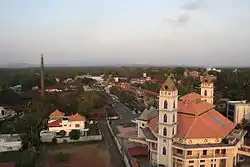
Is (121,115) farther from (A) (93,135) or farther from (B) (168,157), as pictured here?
(B) (168,157)

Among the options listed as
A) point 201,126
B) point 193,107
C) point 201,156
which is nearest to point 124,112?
point 193,107

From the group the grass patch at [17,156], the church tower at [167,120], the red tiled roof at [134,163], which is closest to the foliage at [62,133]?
the grass patch at [17,156]

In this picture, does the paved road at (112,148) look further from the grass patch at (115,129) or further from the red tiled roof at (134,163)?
the red tiled roof at (134,163)

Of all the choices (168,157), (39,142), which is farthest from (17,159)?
(168,157)

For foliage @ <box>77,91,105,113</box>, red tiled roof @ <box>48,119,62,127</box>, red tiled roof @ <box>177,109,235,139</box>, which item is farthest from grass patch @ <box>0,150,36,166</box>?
foliage @ <box>77,91,105,113</box>

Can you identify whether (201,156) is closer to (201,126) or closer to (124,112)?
(201,126)

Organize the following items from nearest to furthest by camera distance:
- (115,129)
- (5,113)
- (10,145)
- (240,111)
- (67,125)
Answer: (10,145)
(67,125)
(240,111)
(115,129)
(5,113)

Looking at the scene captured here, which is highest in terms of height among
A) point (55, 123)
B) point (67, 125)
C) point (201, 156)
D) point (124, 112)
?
point (55, 123)
